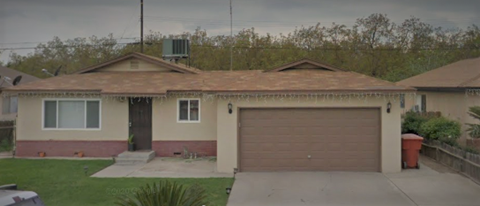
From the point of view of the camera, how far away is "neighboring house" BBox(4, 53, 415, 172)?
15516 millimetres

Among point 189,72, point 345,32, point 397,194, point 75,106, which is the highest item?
point 345,32

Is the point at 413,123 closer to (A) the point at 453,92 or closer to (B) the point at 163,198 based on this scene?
(A) the point at 453,92

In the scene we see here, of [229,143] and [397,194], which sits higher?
[229,143]

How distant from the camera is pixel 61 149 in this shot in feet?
63.6

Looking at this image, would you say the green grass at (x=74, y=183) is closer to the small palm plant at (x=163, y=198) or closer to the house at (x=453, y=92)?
the small palm plant at (x=163, y=198)

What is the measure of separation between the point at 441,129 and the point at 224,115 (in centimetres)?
792

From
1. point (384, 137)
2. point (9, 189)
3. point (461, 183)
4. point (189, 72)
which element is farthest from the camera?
point (189, 72)

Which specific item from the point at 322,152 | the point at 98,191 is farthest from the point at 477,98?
the point at 98,191

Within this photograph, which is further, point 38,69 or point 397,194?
point 38,69

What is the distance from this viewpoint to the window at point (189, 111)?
19141 millimetres

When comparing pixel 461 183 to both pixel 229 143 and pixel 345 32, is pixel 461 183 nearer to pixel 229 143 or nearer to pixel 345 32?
pixel 229 143

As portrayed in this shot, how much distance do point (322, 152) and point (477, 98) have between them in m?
7.40

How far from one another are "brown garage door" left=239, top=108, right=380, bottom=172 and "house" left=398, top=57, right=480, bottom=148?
14.5ft

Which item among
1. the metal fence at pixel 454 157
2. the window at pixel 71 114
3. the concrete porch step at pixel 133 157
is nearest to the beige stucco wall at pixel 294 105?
the metal fence at pixel 454 157
